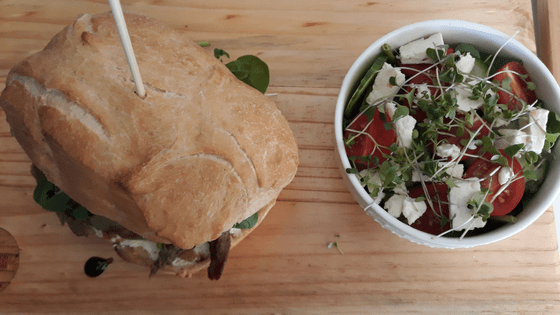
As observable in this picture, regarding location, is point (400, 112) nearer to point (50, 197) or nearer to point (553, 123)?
point (553, 123)

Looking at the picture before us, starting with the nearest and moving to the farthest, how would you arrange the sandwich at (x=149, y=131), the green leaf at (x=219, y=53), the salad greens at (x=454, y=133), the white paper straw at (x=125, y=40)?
the white paper straw at (x=125, y=40), the sandwich at (x=149, y=131), the salad greens at (x=454, y=133), the green leaf at (x=219, y=53)

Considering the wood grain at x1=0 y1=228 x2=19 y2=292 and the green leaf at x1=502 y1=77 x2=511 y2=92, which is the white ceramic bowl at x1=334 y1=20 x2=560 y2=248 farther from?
the wood grain at x1=0 y1=228 x2=19 y2=292

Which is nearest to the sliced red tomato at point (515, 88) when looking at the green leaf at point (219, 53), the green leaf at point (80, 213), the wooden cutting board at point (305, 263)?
the wooden cutting board at point (305, 263)

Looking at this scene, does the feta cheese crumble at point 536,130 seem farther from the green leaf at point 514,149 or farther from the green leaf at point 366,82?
the green leaf at point 366,82

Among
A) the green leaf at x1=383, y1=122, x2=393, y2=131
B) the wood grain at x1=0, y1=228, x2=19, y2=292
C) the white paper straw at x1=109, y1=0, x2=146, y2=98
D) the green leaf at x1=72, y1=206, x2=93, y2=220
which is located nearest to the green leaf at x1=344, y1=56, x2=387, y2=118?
the green leaf at x1=383, y1=122, x2=393, y2=131

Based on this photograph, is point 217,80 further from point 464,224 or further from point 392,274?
point 392,274

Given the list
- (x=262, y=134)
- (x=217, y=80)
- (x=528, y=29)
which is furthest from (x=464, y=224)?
(x=528, y=29)

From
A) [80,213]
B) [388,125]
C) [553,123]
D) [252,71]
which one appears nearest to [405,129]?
[388,125]
